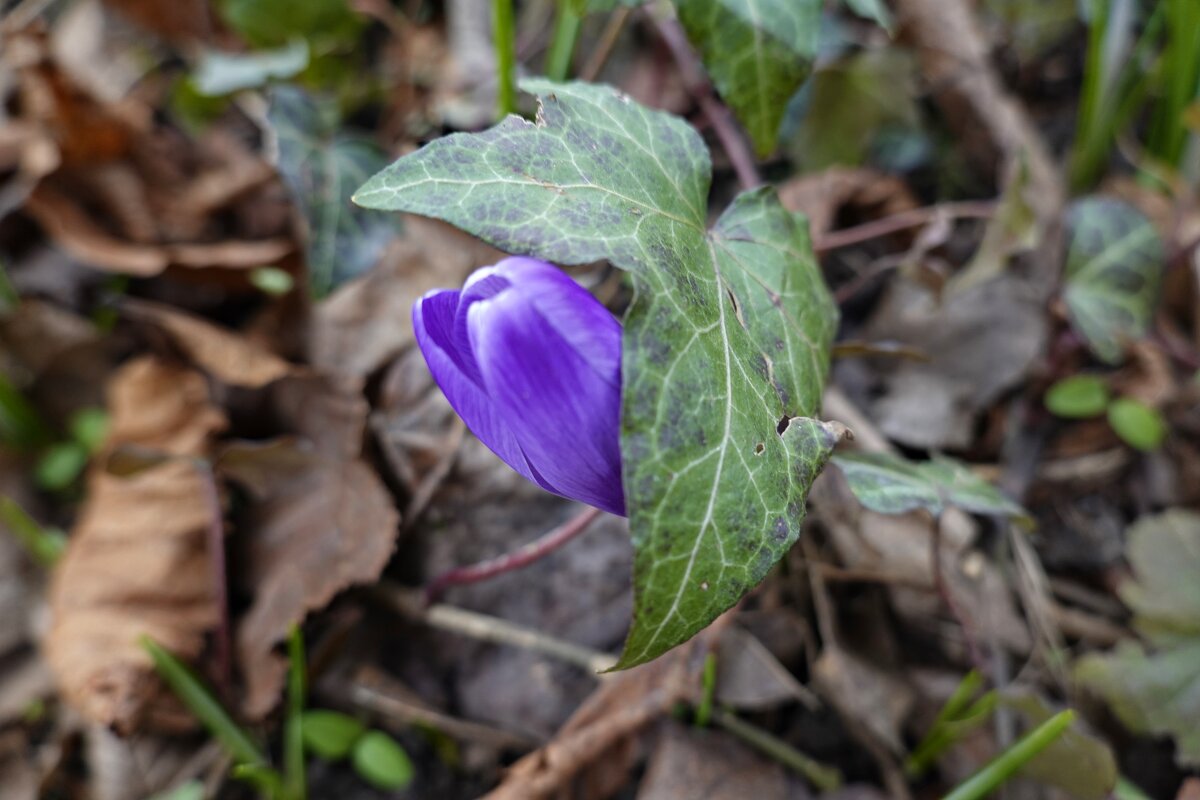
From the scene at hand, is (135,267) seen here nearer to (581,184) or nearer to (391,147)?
(391,147)

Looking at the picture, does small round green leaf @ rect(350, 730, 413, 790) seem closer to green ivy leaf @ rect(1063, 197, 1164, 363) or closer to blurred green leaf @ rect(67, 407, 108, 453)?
blurred green leaf @ rect(67, 407, 108, 453)

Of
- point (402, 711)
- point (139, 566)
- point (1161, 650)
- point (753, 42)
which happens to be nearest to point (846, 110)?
point (753, 42)

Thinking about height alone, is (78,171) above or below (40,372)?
above

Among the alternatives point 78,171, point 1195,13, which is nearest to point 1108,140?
point 1195,13

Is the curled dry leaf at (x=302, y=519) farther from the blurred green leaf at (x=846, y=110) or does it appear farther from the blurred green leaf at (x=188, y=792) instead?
the blurred green leaf at (x=846, y=110)

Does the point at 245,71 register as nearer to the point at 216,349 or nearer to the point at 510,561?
the point at 216,349

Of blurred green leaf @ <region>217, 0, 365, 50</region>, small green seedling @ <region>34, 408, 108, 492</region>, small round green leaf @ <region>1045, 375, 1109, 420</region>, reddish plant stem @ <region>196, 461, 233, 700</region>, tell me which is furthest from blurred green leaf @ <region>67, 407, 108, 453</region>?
small round green leaf @ <region>1045, 375, 1109, 420</region>
